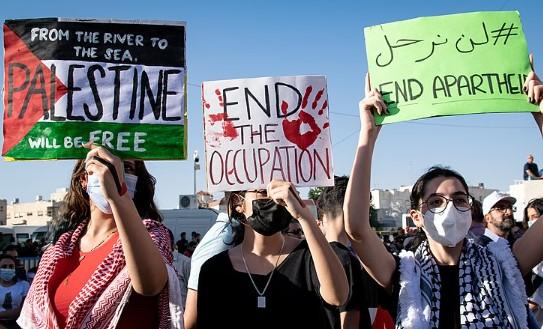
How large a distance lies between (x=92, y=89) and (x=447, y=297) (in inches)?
77.4

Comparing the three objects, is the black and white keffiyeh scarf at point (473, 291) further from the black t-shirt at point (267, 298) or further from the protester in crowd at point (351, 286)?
the protester in crowd at point (351, 286)

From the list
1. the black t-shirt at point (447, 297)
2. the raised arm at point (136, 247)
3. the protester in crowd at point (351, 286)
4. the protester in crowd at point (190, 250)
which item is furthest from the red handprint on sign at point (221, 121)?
the protester in crowd at point (190, 250)

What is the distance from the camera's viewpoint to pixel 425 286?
2830 millimetres

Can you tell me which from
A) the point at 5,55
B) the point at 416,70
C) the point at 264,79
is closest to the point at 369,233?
the point at 416,70

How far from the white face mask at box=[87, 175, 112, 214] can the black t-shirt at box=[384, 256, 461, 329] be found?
4.31 feet

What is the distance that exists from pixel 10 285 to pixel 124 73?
19.8ft

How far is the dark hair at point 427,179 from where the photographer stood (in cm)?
304

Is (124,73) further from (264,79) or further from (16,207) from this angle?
(16,207)

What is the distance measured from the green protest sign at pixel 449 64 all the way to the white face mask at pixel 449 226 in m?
0.50

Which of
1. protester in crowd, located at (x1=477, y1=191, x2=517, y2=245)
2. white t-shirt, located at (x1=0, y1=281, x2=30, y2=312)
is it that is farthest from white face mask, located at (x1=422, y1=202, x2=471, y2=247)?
white t-shirt, located at (x1=0, y1=281, x2=30, y2=312)

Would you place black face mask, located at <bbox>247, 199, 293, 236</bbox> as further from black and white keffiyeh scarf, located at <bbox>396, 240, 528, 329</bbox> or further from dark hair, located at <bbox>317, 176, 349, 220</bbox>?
dark hair, located at <bbox>317, 176, 349, 220</bbox>

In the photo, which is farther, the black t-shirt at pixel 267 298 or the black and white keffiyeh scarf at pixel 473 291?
the black t-shirt at pixel 267 298

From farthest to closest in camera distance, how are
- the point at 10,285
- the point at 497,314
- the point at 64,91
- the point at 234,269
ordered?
the point at 10,285, the point at 64,91, the point at 234,269, the point at 497,314

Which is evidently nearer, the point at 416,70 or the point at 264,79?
the point at 416,70
